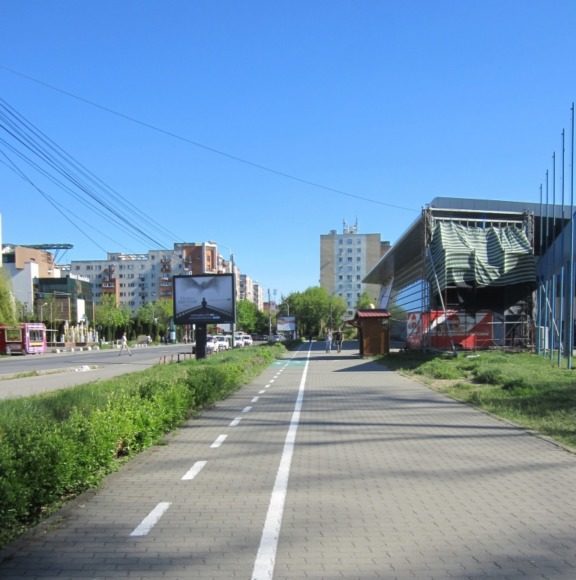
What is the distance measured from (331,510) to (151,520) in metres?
1.73

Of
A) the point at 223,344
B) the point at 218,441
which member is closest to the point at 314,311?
the point at 223,344

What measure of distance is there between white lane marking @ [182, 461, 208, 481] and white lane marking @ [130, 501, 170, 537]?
1214 mm

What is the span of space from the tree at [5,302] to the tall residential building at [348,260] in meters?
109

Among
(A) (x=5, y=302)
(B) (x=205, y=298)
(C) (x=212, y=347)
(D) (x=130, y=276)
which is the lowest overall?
(C) (x=212, y=347)

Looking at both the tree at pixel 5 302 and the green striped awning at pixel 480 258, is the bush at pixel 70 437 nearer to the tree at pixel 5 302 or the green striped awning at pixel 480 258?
the green striped awning at pixel 480 258

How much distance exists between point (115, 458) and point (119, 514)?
8.28ft

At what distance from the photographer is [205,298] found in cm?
3216

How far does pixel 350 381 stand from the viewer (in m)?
23.1

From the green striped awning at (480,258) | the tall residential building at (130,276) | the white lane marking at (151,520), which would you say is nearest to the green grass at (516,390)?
the white lane marking at (151,520)

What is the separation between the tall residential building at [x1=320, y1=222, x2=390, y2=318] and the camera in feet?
525

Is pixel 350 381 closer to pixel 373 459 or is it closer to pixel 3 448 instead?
pixel 373 459

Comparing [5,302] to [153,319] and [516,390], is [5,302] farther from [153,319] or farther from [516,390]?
[153,319]

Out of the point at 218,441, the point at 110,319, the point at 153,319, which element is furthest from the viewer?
the point at 153,319

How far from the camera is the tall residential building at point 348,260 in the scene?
15988 cm
